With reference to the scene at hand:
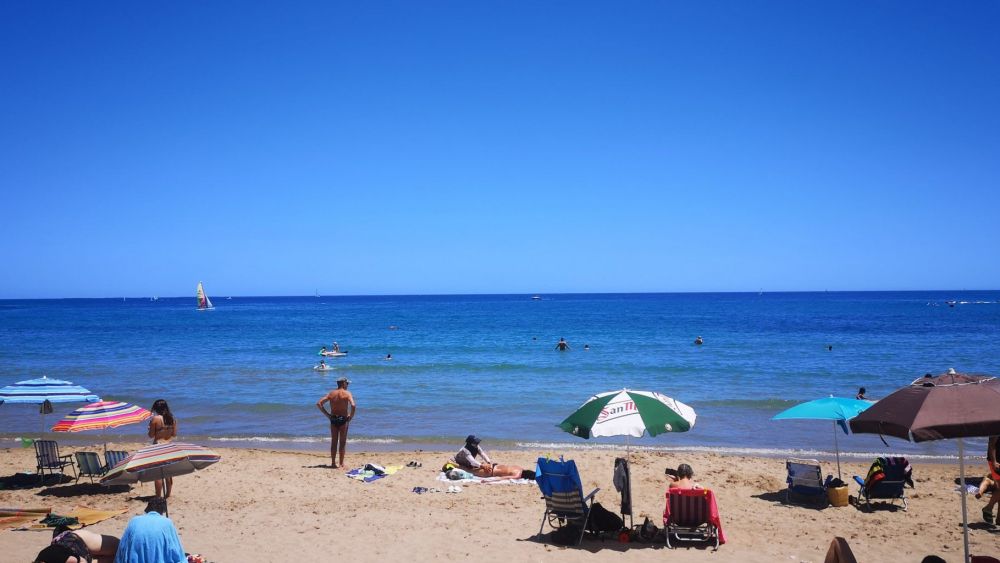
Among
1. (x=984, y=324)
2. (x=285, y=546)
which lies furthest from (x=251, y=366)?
(x=984, y=324)

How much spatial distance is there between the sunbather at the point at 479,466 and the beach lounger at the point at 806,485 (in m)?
4.20

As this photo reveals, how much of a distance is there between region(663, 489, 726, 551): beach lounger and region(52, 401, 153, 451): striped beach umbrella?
7443mm

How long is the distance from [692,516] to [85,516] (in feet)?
25.6

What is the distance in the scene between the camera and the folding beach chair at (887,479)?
8898 millimetres

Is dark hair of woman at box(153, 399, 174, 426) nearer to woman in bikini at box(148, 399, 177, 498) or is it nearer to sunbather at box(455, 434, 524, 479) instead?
woman in bikini at box(148, 399, 177, 498)

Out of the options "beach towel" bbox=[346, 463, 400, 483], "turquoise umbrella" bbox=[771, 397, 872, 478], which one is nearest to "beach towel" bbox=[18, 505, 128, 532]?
"beach towel" bbox=[346, 463, 400, 483]

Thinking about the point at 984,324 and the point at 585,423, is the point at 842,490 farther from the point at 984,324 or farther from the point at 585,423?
the point at 984,324

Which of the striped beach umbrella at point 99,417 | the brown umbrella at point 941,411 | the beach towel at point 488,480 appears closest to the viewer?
the brown umbrella at point 941,411

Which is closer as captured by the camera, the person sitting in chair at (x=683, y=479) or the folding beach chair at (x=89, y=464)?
the person sitting in chair at (x=683, y=479)

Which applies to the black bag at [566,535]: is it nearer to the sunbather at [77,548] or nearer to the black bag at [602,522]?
the black bag at [602,522]

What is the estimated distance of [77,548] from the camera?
5582mm

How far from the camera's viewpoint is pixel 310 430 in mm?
16672

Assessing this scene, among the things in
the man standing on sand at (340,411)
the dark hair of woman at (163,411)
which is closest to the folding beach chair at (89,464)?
the dark hair of woman at (163,411)

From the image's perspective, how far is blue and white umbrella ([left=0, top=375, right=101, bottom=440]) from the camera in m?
10.2
